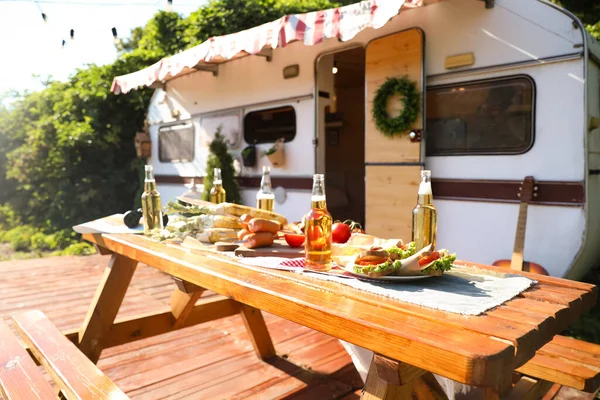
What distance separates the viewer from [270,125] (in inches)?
230

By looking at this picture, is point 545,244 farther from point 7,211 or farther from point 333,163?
point 7,211

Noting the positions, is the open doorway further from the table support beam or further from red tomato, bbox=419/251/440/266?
red tomato, bbox=419/251/440/266

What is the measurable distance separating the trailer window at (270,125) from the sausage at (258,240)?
380cm

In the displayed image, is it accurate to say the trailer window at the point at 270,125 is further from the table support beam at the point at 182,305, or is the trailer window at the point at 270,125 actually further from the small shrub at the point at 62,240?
the small shrub at the point at 62,240

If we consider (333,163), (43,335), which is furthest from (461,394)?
(333,163)

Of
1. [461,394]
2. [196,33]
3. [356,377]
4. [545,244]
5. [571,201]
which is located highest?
[196,33]

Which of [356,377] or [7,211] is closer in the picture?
[356,377]

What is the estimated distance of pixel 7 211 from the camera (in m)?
10.7

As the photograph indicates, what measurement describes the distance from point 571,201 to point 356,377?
210 cm

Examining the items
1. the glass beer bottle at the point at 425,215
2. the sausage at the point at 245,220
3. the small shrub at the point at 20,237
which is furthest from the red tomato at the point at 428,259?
the small shrub at the point at 20,237

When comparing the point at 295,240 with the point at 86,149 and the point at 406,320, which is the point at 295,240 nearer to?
the point at 406,320

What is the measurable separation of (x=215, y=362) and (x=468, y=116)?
2847 mm

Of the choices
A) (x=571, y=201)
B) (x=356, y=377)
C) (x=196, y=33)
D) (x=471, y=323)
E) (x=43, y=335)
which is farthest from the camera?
(x=196, y=33)

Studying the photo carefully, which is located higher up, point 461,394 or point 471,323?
point 471,323
